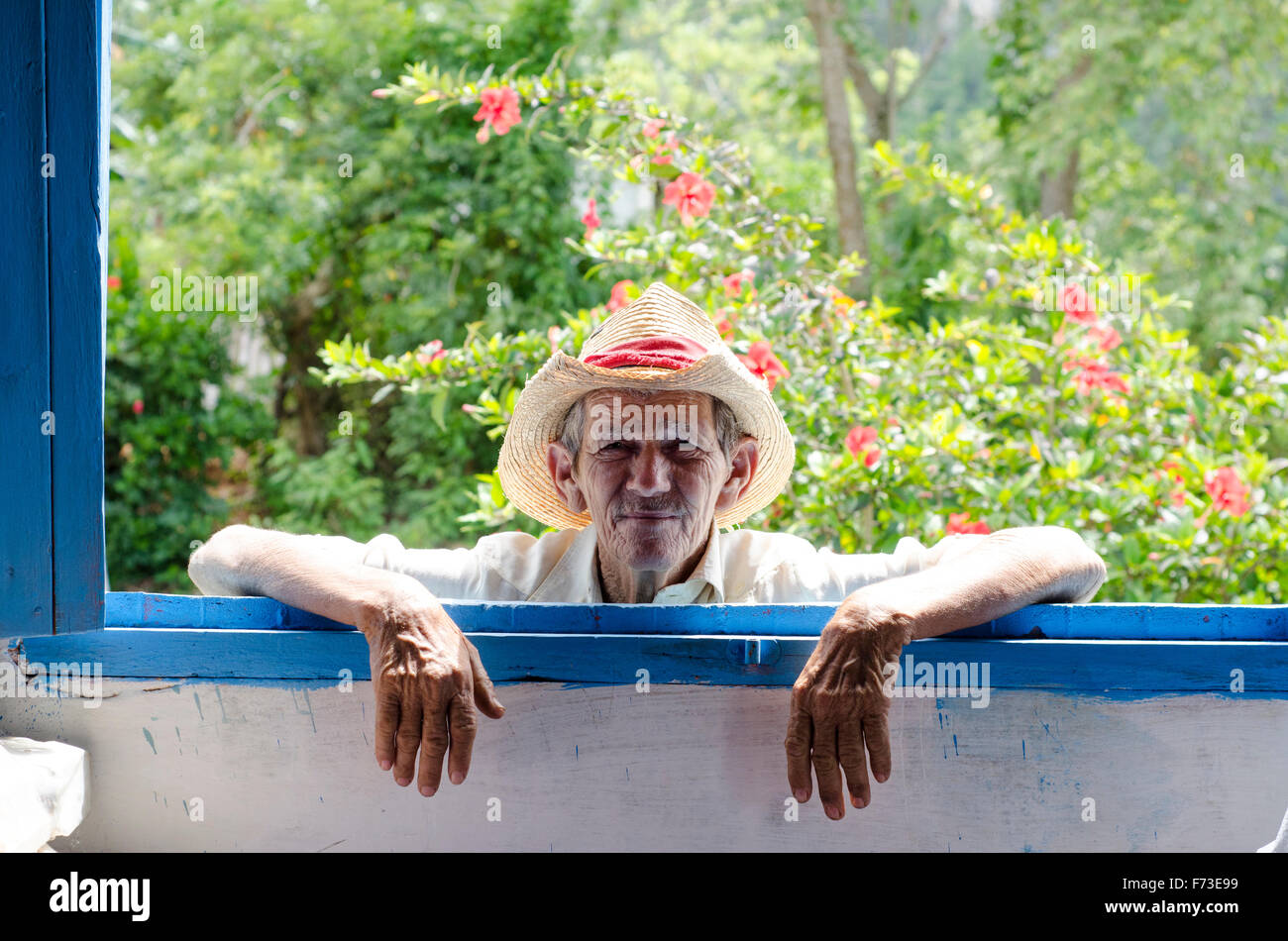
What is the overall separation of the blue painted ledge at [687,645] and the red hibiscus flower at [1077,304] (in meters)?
1.82

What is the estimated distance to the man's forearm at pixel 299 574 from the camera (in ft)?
5.70

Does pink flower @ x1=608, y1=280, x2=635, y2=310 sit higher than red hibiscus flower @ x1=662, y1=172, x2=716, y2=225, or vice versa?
red hibiscus flower @ x1=662, y1=172, x2=716, y2=225

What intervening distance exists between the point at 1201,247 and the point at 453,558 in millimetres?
8065

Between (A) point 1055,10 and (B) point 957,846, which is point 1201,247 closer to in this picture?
(A) point 1055,10

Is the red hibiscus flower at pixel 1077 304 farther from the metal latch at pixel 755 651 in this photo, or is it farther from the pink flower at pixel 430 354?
the metal latch at pixel 755 651

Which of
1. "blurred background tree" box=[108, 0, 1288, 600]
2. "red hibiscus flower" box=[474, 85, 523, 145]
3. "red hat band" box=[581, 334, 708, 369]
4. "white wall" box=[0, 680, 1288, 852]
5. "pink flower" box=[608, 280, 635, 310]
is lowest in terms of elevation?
"white wall" box=[0, 680, 1288, 852]

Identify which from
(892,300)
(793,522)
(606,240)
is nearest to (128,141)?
(892,300)

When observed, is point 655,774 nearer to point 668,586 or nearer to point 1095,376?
point 668,586

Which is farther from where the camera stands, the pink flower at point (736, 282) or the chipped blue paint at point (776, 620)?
the pink flower at point (736, 282)

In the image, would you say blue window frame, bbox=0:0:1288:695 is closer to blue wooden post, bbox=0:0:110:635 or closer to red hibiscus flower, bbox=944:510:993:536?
blue wooden post, bbox=0:0:110:635

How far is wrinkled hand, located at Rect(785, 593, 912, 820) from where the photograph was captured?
63.0 inches

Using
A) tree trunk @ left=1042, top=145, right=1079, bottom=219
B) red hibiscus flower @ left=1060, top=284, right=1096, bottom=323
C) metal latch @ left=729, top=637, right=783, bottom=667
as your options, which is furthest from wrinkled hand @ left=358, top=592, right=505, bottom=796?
tree trunk @ left=1042, top=145, right=1079, bottom=219

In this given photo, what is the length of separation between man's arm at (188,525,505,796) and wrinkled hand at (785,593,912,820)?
439 mm

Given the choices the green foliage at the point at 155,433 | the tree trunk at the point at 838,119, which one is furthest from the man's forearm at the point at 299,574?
the tree trunk at the point at 838,119
